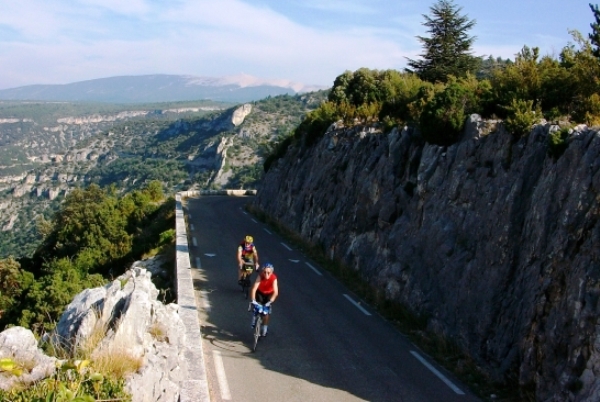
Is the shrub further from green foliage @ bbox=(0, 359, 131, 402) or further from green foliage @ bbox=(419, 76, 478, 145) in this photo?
green foliage @ bbox=(0, 359, 131, 402)

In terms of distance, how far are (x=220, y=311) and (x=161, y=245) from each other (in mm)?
11348

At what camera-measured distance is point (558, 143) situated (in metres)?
10.1

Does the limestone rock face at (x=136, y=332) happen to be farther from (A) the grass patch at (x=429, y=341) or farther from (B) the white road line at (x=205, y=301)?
(A) the grass patch at (x=429, y=341)

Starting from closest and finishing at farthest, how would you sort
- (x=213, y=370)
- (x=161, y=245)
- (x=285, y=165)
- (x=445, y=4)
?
(x=213, y=370) < (x=161, y=245) < (x=445, y=4) < (x=285, y=165)

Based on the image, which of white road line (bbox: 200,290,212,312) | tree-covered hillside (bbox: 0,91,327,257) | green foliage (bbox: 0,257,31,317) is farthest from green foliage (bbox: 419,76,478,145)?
tree-covered hillside (bbox: 0,91,327,257)

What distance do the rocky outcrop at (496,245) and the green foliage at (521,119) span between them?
25 cm

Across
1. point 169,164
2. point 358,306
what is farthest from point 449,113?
point 169,164

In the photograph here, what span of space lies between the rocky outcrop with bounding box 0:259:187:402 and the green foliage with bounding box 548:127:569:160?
7176mm

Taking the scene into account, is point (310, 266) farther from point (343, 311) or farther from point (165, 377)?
point (165, 377)

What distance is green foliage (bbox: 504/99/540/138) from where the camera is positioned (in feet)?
38.4

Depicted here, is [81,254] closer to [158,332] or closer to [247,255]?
[247,255]

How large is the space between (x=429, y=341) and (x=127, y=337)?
22.2ft

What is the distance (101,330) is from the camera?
7289 millimetres

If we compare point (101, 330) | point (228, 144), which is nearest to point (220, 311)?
point (101, 330)
